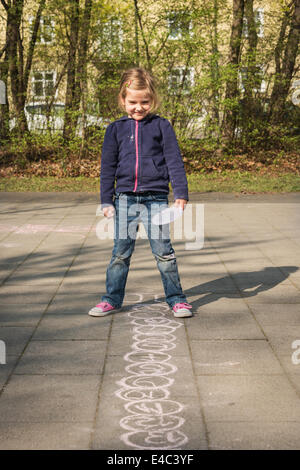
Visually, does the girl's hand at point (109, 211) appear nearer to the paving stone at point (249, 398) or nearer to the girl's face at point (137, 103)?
the girl's face at point (137, 103)

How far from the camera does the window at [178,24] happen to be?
46.4ft

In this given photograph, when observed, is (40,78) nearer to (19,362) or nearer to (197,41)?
(197,41)

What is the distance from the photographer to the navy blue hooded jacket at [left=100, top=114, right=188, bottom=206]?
163 inches

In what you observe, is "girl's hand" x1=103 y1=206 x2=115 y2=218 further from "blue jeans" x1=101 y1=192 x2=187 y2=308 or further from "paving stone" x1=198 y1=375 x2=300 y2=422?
"paving stone" x1=198 y1=375 x2=300 y2=422

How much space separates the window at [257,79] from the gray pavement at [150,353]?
8.60 metres

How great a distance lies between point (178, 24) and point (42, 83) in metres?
3.53

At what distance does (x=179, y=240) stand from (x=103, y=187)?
123 inches

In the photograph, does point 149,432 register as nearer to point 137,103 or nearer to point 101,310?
point 101,310

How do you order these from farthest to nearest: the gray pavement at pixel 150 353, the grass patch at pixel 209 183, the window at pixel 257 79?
the window at pixel 257 79 → the grass patch at pixel 209 183 → the gray pavement at pixel 150 353

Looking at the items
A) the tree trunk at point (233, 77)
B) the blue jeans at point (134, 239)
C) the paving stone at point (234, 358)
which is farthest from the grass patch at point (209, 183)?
the paving stone at point (234, 358)

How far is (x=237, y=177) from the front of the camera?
45.5 feet

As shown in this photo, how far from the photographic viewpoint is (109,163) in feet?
13.8

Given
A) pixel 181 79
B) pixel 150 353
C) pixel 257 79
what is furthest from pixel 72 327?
pixel 257 79

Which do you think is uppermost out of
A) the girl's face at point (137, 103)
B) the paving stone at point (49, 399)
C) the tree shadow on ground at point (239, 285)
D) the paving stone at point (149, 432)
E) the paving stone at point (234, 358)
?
the girl's face at point (137, 103)
